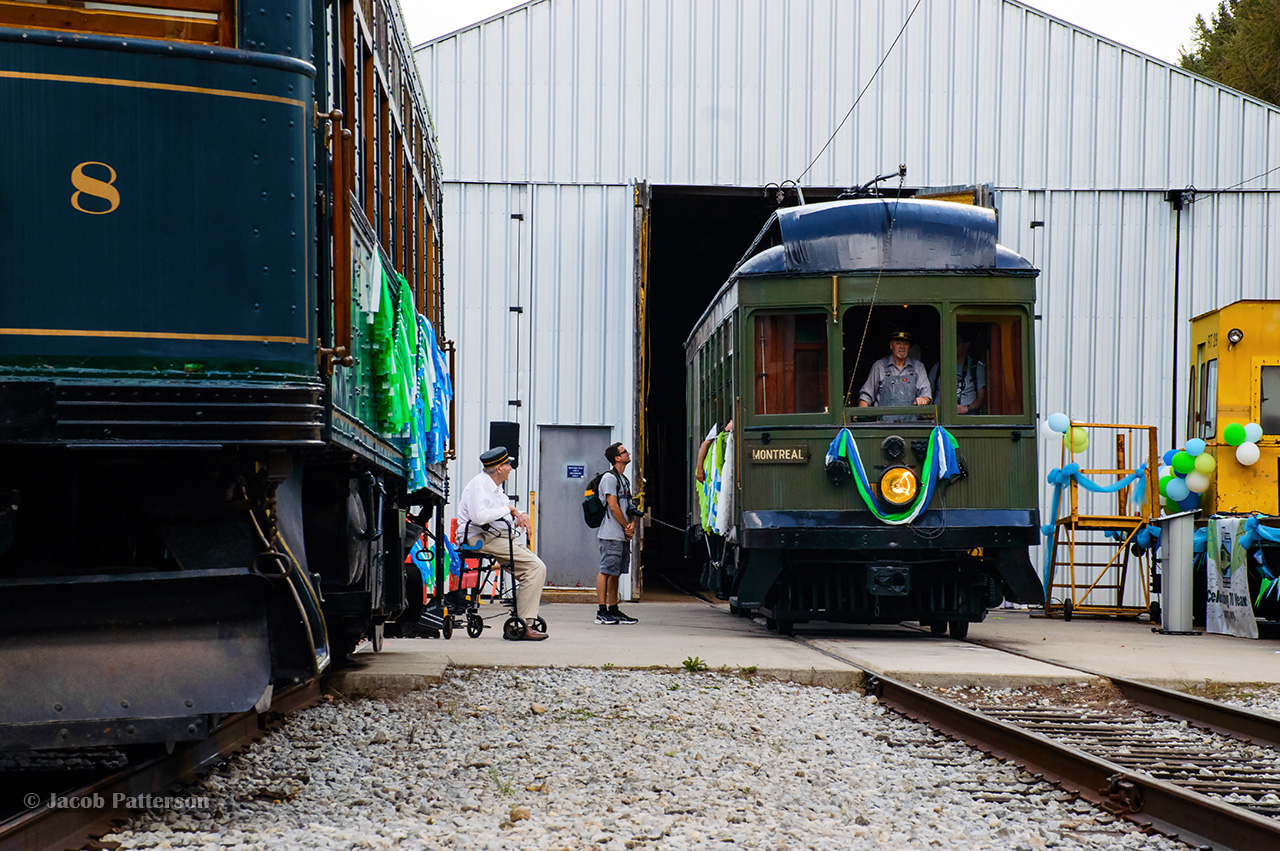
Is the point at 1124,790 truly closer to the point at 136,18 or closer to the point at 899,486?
the point at 136,18

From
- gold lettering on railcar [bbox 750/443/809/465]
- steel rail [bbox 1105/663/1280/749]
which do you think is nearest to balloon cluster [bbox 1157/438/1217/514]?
gold lettering on railcar [bbox 750/443/809/465]

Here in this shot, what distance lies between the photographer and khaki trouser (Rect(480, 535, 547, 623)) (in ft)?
34.6

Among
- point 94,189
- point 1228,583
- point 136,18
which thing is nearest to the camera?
point 94,189

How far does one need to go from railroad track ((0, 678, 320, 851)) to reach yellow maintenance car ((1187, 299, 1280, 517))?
991 cm

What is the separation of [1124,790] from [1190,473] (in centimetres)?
902

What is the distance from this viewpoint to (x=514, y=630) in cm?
1065

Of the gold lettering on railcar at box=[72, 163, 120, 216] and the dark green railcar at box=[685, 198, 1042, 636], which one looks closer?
the gold lettering on railcar at box=[72, 163, 120, 216]

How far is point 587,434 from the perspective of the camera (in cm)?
1739

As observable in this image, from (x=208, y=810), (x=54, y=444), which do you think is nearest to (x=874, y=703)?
(x=208, y=810)

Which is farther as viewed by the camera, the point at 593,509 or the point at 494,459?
the point at 593,509

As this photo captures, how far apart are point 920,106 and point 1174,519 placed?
7.13 metres

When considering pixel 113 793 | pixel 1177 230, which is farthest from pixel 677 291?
pixel 113 793

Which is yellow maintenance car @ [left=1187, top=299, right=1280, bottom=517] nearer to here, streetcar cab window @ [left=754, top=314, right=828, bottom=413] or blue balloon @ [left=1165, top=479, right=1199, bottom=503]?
blue balloon @ [left=1165, top=479, right=1199, bottom=503]

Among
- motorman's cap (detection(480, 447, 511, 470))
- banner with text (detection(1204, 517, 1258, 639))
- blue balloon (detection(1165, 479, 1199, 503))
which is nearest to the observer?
motorman's cap (detection(480, 447, 511, 470))
